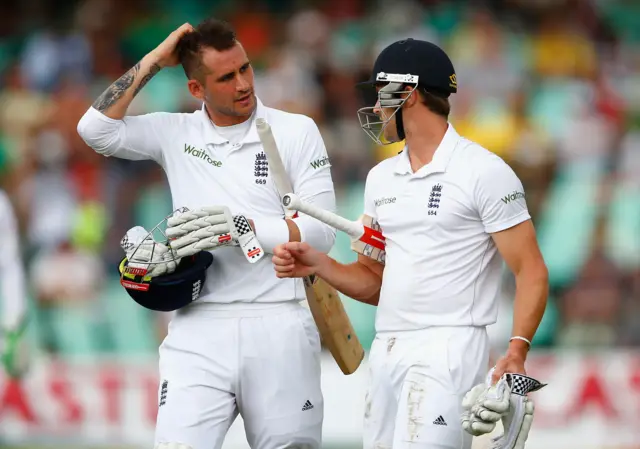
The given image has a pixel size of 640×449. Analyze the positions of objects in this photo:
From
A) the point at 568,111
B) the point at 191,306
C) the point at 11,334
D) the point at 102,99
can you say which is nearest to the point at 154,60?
the point at 102,99

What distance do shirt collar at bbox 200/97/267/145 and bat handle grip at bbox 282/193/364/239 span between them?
36 centimetres

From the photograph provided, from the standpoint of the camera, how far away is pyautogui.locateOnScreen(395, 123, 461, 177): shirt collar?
4.87 m

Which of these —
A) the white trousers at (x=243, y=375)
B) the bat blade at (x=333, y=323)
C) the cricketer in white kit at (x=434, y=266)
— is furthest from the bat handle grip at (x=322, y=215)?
the white trousers at (x=243, y=375)

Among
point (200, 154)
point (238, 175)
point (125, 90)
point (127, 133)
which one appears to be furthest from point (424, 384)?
point (125, 90)

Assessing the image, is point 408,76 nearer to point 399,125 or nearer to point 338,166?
point 399,125

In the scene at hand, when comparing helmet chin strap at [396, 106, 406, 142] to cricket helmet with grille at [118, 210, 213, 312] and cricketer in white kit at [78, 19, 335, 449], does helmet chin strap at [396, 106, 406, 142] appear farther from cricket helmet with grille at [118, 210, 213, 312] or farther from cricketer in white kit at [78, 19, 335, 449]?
cricket helmet with grille at [118, 210, 213, 312]

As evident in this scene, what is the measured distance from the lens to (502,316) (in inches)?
348

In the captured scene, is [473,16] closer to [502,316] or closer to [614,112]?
[614,112]

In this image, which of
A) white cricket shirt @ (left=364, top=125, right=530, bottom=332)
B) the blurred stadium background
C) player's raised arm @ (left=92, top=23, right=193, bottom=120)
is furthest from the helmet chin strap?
the blurred stadium background

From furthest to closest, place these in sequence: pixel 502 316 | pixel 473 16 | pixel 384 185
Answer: pixel 473 16 < pixel 502 316 < pixel 384 185

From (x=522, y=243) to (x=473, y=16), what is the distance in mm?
7040

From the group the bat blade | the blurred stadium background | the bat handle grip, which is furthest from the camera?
the blurred stadium background

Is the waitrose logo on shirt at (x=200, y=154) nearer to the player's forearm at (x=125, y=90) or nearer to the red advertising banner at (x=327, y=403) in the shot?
the player's forearm at (x=125, y=90)

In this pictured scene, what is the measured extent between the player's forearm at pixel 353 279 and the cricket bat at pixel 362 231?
3.3 inches
